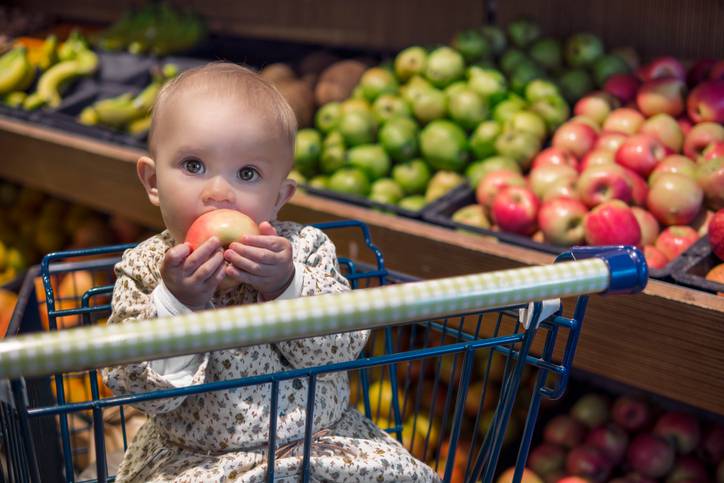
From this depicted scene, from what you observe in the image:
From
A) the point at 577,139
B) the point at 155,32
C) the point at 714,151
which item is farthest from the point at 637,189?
the point at 155,32

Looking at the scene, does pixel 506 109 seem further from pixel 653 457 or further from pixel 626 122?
pixel 653 457

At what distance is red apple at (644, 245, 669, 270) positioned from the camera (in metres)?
1.70

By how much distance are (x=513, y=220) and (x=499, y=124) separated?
21.6 inches

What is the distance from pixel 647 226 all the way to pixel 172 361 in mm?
1171

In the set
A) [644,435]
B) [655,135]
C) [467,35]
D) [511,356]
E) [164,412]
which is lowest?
[644,435]

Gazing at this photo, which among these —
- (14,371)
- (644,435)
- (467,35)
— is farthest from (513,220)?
(14,371)

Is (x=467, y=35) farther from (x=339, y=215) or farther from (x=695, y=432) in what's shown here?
(x=695, y=432)

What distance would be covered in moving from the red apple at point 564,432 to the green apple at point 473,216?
19.3 inches

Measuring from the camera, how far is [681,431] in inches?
A: 71.1

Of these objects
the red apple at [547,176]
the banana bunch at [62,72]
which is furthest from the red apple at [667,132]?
the banana bunch at [62,72]

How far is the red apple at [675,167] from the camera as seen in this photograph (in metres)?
1.90

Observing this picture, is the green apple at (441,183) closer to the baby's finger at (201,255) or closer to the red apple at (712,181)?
the red apple at (712,181)

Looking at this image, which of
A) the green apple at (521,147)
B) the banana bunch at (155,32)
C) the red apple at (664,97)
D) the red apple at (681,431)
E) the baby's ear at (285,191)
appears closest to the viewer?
the baby's ear at (285,191)

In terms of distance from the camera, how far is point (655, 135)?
6.77 ft
